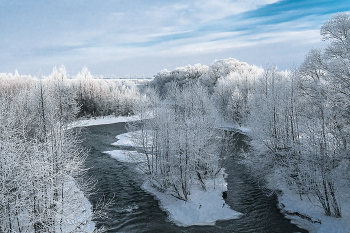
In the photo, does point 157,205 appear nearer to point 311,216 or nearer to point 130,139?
point 130,139

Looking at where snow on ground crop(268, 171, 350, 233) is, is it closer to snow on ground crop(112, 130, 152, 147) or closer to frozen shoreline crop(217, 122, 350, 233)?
frozen shoreline crop(217, 122, 350, 233)

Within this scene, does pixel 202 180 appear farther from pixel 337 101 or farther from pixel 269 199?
pixel 337 101

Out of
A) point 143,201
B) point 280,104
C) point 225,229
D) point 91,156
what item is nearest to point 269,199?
point 225,229

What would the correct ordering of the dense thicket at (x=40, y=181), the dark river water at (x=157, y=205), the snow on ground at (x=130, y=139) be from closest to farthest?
the dense thicket at (x=40, y=181) → the dark river water at (x=157, y=205) → the snow on ground at (x=130, y=139)

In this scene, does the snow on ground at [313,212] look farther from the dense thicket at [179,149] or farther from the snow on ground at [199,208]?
the dense thicket at [179,149]

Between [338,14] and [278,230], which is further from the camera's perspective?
[338,14]

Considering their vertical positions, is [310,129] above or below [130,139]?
above

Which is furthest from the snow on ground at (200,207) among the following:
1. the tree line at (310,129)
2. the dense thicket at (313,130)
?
the dense thicket at (313,130)

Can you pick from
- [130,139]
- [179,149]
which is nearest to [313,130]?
[179,149]
